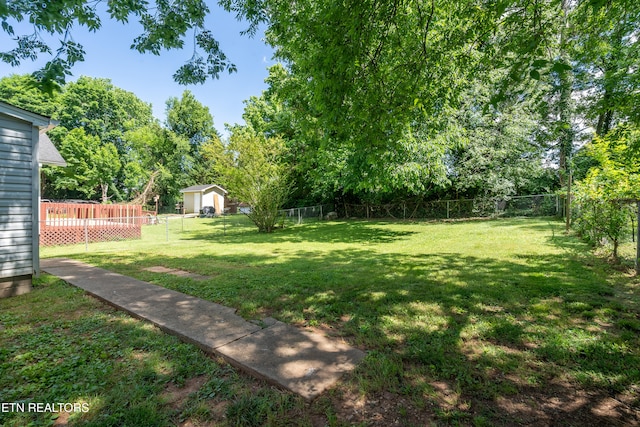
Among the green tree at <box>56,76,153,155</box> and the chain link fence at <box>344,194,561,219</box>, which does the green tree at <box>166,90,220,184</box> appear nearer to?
the green tree at <box>56,76,153,155</box>

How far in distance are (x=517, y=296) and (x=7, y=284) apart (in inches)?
298

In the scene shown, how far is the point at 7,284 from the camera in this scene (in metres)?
4.51

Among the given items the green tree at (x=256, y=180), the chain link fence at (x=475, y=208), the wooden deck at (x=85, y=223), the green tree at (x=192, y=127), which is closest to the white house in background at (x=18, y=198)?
the wooden deck at (x=85, y=223)

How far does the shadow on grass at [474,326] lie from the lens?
2.01 metres

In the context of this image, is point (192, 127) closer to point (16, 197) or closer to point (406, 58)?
point (16, 197)

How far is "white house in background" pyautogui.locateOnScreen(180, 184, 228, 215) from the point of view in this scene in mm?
33406

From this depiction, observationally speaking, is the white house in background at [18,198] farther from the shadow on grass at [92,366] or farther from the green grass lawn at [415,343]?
the shadow on grass at [92,366]

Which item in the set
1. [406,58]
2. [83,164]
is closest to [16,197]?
[406,58]

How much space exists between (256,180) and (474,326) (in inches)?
454

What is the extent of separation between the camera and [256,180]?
43.7 feet

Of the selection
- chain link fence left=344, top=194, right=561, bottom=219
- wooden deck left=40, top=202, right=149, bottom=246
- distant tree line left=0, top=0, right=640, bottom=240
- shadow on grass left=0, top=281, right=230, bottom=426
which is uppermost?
distant tree line left=0, top=0, right=640, bottom=240

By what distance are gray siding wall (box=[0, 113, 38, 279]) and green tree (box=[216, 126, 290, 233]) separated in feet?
27.7

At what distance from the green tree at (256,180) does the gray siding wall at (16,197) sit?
844 cm

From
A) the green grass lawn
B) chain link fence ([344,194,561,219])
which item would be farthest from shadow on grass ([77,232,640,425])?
chain link fence ([344,194,561,219])
